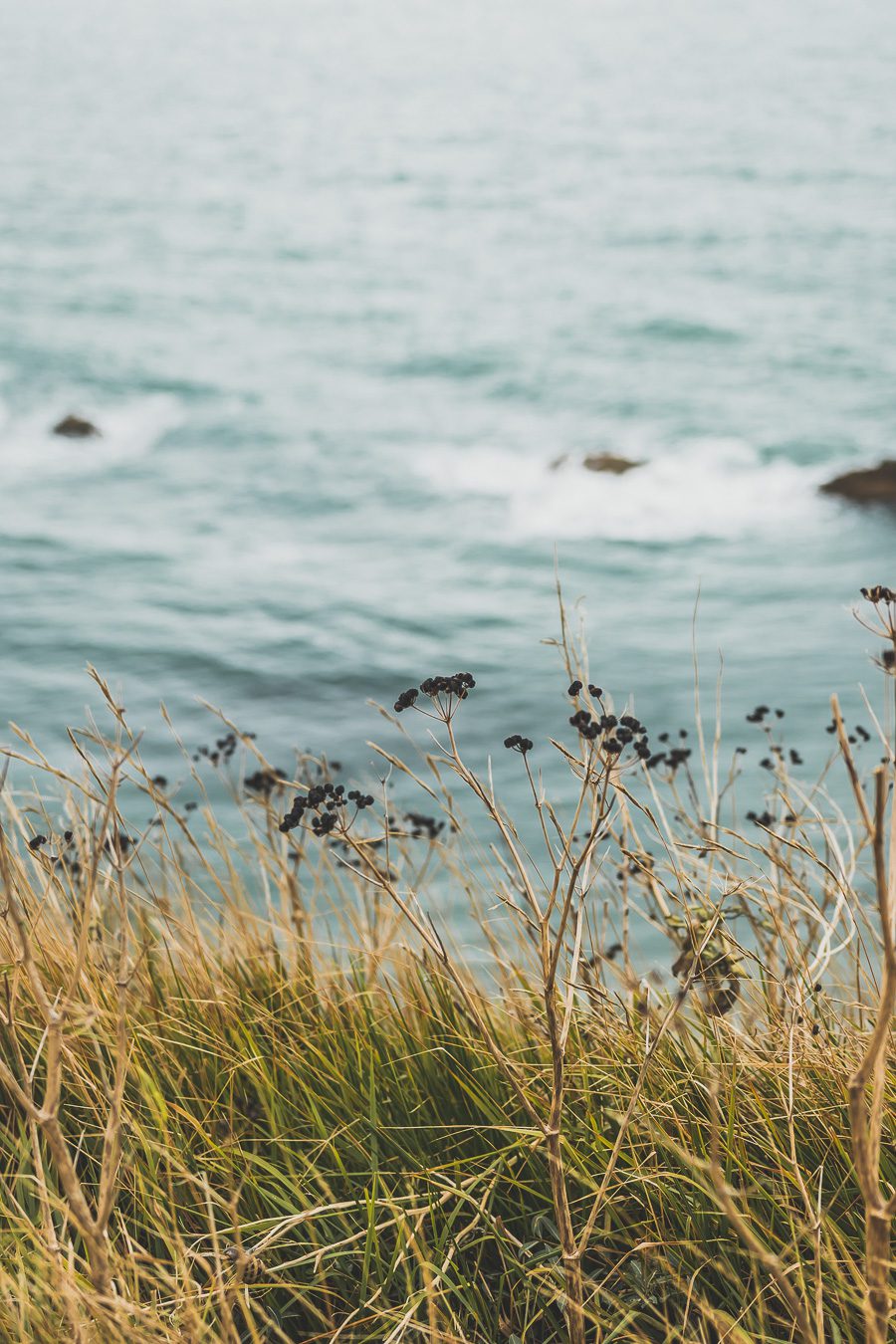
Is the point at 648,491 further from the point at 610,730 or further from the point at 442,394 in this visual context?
the point at 610,730

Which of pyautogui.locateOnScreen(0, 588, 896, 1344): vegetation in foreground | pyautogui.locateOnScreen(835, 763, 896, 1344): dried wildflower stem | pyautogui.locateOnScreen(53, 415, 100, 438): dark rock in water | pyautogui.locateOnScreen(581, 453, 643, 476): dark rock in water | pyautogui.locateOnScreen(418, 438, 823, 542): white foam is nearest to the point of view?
pyautogui.locateOnScreen(835, 763, 896, 1344): dried wildflower stem

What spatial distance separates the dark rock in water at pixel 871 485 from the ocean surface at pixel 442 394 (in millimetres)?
277

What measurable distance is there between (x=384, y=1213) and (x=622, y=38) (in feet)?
180

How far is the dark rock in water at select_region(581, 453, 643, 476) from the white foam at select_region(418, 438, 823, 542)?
0.27 feet

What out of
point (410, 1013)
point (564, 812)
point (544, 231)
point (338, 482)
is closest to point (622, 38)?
point (544, 231)

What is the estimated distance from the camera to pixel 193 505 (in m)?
13.9

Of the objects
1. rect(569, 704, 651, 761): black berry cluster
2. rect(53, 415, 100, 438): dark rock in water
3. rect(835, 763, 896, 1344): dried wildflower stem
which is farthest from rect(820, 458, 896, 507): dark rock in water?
rect(835, 763, 896, 1344): dried wildflower stem

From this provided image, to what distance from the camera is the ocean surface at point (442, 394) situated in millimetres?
10180

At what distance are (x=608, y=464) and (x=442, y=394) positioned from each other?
3919mm

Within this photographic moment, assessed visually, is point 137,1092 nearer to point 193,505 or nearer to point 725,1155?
point 725,1155

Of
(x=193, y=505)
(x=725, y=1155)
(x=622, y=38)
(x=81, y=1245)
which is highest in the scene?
(x=622, y=38)

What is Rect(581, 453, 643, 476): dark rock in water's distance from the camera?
14.7 metres

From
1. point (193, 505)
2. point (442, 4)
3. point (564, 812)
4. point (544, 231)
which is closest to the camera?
point (564, 812)

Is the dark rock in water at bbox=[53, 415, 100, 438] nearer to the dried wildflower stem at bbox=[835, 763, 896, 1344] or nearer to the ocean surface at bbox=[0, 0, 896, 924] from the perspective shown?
the ocean surface at bbox=[0, 0, 896, 924]
